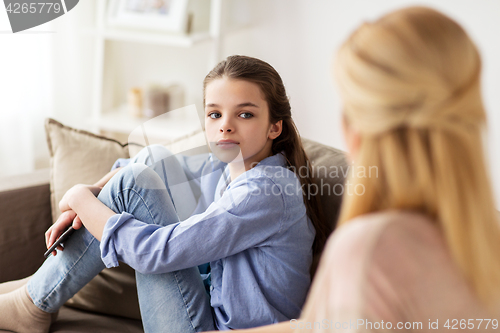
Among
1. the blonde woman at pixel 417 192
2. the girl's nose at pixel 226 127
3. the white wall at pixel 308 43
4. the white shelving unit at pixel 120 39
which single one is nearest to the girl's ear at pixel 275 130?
the girl's nose at pixel 226 127

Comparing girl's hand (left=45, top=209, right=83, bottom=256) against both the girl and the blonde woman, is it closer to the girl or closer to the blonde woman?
the girl

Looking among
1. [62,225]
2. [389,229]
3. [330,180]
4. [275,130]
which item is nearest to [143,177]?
[62,225]

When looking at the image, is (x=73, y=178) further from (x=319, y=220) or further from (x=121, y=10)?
(x=121, y=10)

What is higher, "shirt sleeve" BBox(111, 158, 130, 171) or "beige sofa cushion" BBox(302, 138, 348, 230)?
"beige sofa cushion" BBox(302, 138, 348, 230)

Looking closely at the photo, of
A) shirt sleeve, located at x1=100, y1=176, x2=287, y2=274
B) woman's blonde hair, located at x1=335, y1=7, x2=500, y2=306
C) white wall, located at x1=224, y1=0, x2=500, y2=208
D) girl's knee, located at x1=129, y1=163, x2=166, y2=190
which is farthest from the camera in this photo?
white wall, located at x1=224, y1=0, x2=500, y2=208

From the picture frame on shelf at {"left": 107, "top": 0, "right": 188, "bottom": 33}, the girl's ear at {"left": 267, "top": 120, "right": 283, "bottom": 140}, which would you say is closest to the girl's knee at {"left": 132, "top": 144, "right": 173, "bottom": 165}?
the girl's ear at {"left": 267, "top": 120, "right": 283, "bottom": 140}

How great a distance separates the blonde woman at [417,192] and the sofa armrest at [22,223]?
1048 millimetres

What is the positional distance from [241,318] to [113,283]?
1.44ft

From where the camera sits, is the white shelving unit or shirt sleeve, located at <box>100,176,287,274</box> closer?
shirt sleeve, located at <box>100,176,287,274</box>

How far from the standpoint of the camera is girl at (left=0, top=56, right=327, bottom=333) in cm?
91

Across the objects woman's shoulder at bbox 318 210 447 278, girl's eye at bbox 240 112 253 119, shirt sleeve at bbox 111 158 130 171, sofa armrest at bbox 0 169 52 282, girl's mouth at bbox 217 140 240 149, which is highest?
woman's shoulder at bbox 318 210 447 278

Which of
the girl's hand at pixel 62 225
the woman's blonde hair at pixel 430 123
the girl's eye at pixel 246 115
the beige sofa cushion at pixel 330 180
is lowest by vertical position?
the girl's hand at pixel 62 225

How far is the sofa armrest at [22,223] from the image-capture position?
4.17 ft

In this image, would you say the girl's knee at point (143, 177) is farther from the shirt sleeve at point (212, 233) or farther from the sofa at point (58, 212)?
the sofa at point (58, 212)
